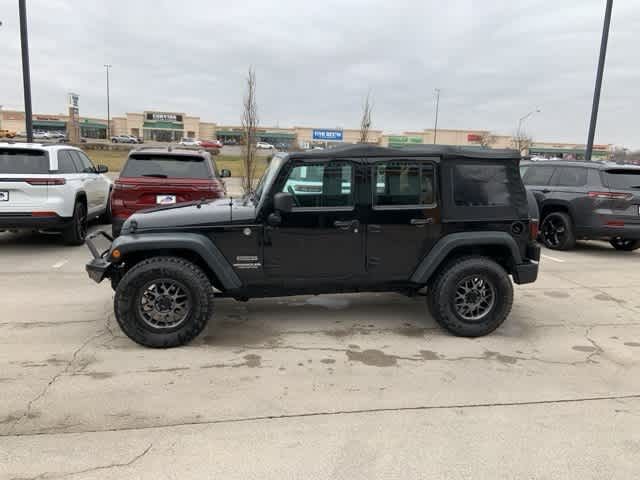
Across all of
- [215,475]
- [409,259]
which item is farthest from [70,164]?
[215,475]

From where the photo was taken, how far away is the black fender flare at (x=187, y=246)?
4.04m

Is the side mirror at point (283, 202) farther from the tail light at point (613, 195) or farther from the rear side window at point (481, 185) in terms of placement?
the tail light at point (613, 195)

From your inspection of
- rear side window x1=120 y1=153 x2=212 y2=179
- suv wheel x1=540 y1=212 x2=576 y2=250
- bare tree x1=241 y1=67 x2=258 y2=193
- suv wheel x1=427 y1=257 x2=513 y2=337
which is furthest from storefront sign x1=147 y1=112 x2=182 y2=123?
suv wheel x1=427 y1=257 x2=513 y2=337

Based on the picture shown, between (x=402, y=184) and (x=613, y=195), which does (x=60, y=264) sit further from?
(x=613, y=195)

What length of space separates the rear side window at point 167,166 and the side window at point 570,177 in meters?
6.70

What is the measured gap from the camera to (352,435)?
115 inches

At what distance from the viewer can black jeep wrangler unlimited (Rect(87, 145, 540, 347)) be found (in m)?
4.07

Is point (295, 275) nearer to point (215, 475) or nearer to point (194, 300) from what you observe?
point (194, 300)

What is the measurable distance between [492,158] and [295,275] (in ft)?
7.10

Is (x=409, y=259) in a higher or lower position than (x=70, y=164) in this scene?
lower

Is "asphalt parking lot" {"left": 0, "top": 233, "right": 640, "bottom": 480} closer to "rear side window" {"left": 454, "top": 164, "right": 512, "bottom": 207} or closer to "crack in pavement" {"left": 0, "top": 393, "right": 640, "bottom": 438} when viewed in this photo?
"crack in pavement" {"left": 0, "top": 393, "right": 640, "bottom": 438}

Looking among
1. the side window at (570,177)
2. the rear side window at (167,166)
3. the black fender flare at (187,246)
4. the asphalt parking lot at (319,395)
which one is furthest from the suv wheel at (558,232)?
the black fender flare at (187,246)

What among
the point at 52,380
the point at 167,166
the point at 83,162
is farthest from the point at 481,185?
the point at 83,162

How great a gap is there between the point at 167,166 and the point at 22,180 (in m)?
2.23
